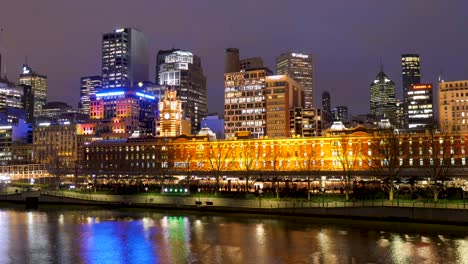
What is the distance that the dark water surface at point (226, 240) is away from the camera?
45312 mm

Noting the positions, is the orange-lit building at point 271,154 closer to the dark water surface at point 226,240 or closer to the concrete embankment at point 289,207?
the concrete embankment at point 289,207

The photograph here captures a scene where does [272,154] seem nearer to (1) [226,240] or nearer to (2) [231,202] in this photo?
(2) [231,202]

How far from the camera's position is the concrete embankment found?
65.4 m

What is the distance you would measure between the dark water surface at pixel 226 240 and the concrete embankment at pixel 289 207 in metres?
1.85

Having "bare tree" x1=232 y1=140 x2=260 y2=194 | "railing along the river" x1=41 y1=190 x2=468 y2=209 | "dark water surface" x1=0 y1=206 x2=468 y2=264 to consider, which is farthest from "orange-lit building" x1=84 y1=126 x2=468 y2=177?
"dark water surface" x1=0 y1=206 x2=468 y2=264

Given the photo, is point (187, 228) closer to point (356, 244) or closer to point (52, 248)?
point (52, 248)

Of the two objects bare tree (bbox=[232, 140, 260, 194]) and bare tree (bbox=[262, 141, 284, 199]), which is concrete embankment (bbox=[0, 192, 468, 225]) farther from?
bare tree (bbox=[262, 141, 284, 199])

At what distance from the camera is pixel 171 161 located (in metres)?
178

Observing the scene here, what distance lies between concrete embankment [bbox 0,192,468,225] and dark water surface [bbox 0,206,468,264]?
6.07 feet

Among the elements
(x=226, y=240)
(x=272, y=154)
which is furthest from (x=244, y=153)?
(x=226, y=240)

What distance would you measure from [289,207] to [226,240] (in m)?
24.3

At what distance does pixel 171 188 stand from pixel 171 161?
80.2m

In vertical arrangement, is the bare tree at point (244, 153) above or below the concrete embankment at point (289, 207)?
above

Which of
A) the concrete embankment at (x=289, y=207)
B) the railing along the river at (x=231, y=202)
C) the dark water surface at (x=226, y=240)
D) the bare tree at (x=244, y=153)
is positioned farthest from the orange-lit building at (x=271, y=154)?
the dark water surface at (x=226, y=240)
